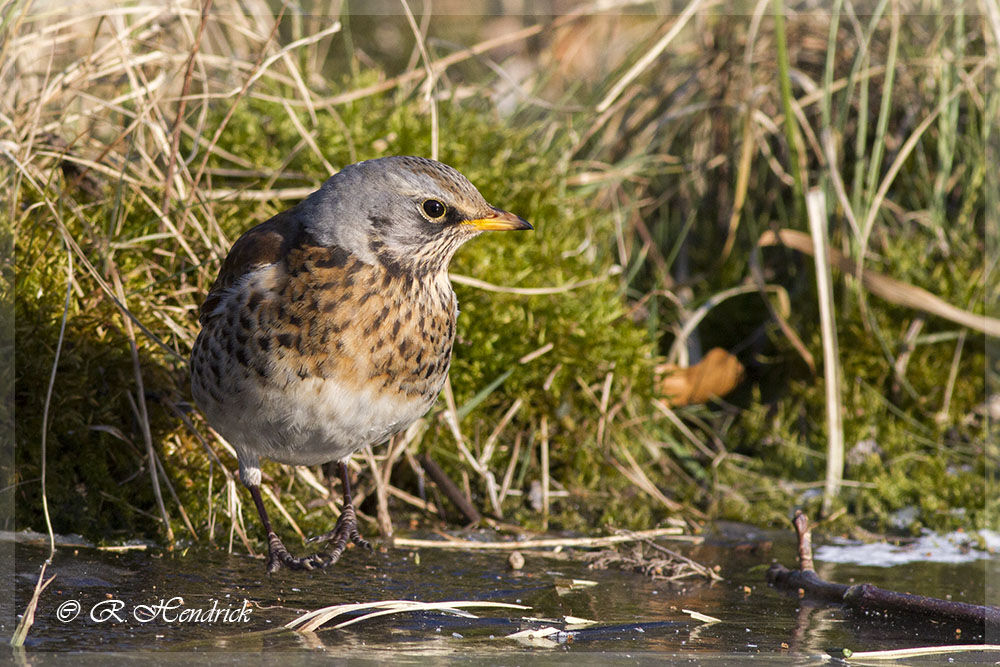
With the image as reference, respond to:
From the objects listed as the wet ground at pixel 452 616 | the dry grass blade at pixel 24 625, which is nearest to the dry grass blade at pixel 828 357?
the wet ground at pixel 452 616

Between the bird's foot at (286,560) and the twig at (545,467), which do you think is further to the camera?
the twig at (545,467)

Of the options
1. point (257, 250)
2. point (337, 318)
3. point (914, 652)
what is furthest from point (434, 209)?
point (914, 652)

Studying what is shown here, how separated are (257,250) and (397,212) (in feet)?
1.60

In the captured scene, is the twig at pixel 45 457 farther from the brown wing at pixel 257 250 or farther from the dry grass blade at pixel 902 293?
the dry grass blade at pixel 902 293

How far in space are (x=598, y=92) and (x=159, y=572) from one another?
3.84m

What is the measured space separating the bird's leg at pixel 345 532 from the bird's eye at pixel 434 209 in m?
1.07

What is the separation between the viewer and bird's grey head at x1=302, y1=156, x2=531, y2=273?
12.0ft

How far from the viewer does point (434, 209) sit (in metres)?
3.66

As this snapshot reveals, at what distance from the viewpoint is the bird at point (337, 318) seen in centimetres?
349

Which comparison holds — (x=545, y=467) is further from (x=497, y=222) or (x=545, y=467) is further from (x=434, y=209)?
(x=434, y=209)

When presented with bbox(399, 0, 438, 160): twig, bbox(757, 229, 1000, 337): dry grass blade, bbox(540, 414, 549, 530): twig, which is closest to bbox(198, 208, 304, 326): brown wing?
bbox(399, 0, 438, 160): twig

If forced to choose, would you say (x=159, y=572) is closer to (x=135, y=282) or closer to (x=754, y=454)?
(x=135, y=282)

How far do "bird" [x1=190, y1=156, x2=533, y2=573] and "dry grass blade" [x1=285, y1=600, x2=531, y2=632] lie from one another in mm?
667

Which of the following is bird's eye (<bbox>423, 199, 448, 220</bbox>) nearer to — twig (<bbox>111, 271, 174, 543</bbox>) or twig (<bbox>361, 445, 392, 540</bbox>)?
twig (<bbox>361, 445, 392, 540</bbox>)
